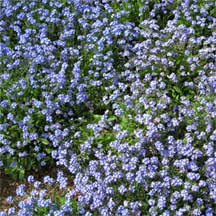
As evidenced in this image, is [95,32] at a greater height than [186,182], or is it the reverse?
[95,32]

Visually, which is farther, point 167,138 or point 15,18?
point 15,18

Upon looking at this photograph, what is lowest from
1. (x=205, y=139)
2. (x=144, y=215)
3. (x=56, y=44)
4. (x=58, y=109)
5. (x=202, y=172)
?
(x=144, y=215)

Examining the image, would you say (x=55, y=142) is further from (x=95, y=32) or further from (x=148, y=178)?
(x=95, y=32)

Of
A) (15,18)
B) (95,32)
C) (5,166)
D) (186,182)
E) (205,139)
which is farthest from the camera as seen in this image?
(15,18)

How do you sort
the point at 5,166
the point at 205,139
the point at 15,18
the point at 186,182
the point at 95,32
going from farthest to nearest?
the point at 15,18
the point at 95,32
the point at 5,166
the point at 205,139
the point at 186,182

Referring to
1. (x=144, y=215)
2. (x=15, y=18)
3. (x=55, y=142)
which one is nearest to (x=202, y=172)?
(x=144, y=215)

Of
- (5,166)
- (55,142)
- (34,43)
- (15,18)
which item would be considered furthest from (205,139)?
(15,18)
